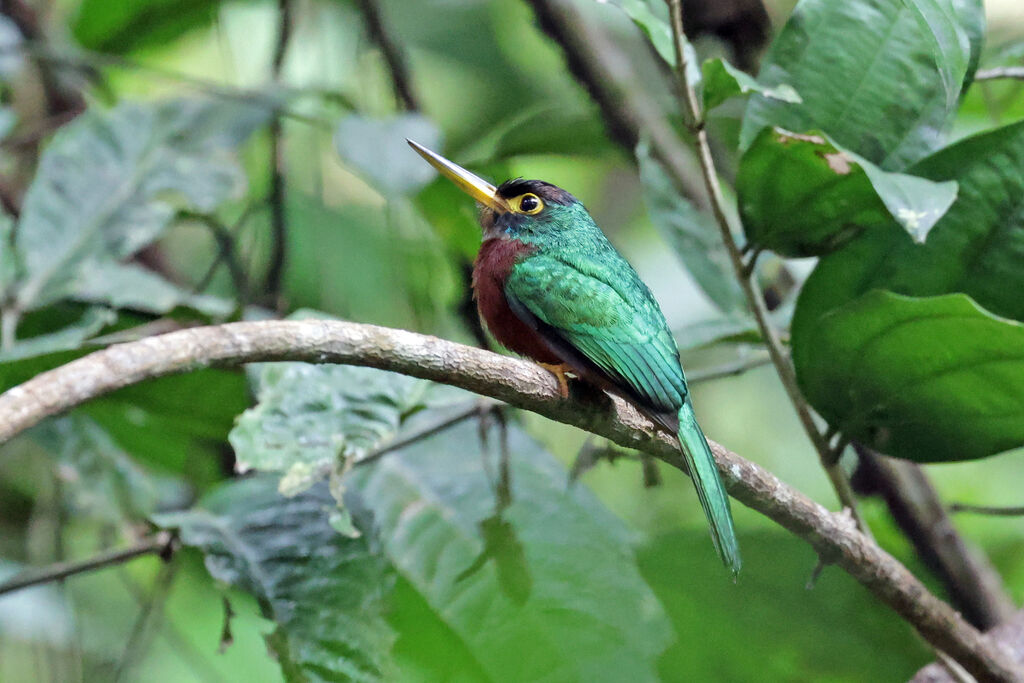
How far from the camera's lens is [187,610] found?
287cm

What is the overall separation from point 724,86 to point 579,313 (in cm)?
45

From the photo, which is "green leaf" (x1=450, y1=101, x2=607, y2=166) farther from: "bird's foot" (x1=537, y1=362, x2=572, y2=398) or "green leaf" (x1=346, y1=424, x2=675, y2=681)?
"bird's foot" (x1=537, y1=362, x2=572, y2=398)

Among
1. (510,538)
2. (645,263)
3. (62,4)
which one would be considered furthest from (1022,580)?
(62,4)

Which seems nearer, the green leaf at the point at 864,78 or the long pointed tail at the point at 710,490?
the long pointed tail at the point at 710,490

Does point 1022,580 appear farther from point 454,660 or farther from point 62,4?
point 62,4

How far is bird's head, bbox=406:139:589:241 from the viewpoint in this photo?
76.5 inches

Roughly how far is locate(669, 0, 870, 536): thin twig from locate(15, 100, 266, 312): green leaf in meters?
1.05

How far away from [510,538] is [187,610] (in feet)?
4.84

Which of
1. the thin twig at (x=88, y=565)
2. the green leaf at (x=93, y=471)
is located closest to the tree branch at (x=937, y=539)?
the thin twig at (x=88, y=565)

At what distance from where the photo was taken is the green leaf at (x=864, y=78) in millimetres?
1765

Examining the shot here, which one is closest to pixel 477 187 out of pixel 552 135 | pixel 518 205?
pixel 518 205

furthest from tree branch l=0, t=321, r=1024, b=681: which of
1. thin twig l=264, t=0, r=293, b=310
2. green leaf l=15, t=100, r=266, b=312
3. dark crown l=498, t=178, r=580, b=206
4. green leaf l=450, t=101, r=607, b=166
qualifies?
thin twig l=264, t=0, r=293, b=310

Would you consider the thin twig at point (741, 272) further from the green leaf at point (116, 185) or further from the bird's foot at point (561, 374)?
the green leaf at point (116, 185)

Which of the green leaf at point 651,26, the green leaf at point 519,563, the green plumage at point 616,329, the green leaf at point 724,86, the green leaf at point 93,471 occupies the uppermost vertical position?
the green leaf at point 651,26
